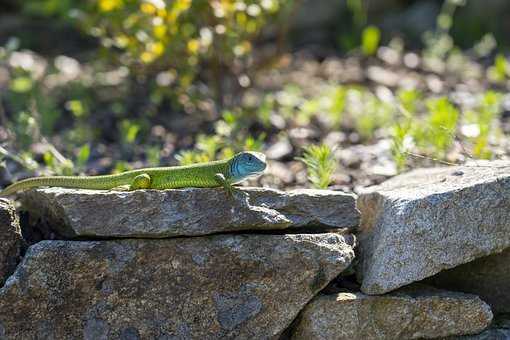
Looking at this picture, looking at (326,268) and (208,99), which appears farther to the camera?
(208,99)

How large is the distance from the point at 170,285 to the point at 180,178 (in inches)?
23.5

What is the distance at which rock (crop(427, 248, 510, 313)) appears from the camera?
15.7ft

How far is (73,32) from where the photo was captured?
38.2 ft

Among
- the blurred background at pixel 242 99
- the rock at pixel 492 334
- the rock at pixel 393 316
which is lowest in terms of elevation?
the rock at pixel 492 334

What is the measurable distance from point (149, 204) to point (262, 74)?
4.68m

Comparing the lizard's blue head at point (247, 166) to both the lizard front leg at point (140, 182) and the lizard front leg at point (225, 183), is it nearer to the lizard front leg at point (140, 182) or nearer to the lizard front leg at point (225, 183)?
the lizard front leg at point (225, 183)

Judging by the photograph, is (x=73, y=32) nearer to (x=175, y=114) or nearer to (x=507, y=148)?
(x=175, y=114)

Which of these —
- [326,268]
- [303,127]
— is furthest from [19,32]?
[326,268]

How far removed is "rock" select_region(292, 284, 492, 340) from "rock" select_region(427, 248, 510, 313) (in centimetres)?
30

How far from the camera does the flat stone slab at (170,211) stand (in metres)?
4.39

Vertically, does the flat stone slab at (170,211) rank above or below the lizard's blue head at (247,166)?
below

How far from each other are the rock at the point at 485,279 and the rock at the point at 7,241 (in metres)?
2.33

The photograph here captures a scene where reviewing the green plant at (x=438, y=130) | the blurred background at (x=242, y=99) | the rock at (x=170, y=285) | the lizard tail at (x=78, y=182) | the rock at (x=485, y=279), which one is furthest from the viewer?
the blurred background at (x=242, y=99)

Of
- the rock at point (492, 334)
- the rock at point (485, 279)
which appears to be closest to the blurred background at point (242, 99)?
the rock at point (485, 279)
